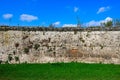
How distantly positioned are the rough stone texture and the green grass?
1.58 metres

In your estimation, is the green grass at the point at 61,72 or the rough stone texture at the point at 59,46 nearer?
the green grass at the point at 61,72

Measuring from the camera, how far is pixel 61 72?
18656mm

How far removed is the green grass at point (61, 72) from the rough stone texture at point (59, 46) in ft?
5.20

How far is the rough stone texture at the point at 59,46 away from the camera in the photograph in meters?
23.2

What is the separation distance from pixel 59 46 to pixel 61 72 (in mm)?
5021

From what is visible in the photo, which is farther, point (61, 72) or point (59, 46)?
point (59, 46)

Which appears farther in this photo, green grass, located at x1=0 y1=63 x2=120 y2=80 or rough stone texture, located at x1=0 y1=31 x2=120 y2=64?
rough stone texture, located at x1=0 y1=31 x2=120 y2=64

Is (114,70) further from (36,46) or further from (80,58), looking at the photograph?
(36,46)

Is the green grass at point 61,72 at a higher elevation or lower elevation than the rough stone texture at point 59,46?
lower

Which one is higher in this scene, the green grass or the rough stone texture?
the rough stone texture

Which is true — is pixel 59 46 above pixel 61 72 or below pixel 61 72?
above

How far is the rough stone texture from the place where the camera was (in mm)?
23219

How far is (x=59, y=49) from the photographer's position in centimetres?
2345

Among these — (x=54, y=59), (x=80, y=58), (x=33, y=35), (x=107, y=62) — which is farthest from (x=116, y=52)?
(x=33, y=35)
